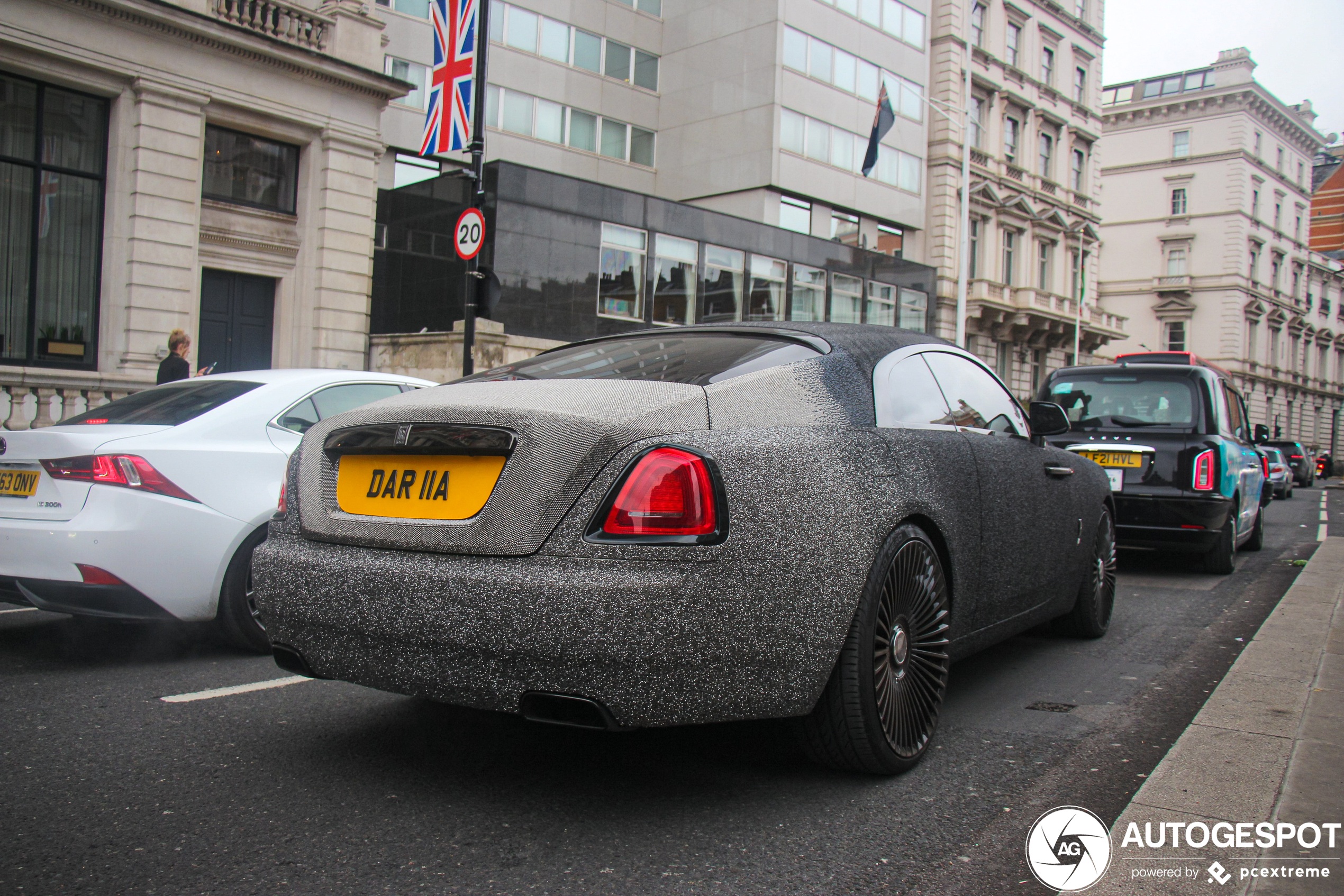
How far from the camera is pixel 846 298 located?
3088 centimetres

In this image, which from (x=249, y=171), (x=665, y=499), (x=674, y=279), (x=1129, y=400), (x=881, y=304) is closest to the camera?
(x=665, y=499)

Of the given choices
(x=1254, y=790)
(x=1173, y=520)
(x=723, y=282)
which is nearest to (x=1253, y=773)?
(x=1254, y=790)

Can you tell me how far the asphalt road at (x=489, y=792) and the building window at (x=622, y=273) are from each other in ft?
63.4

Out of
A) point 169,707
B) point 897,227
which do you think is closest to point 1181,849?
point 169,707

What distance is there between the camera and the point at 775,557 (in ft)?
8.95

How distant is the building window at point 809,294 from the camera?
29.0 meters

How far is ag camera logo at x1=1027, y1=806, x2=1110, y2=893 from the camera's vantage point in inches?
97.6

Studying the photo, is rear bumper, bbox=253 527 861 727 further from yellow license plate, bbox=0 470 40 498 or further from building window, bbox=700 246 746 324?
building window, bbox=700 246 746 324

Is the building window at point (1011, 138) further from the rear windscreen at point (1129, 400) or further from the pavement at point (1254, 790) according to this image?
the pavement at point (1254, 790)

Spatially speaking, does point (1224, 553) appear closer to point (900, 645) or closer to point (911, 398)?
point (911, 398)

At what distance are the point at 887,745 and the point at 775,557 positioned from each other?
0.82m

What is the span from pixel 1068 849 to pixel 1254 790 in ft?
2.40

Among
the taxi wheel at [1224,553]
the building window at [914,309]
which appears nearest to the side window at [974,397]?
the taxi wheel at [1224,553]

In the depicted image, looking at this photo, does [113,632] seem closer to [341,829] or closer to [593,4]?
[341,829]
